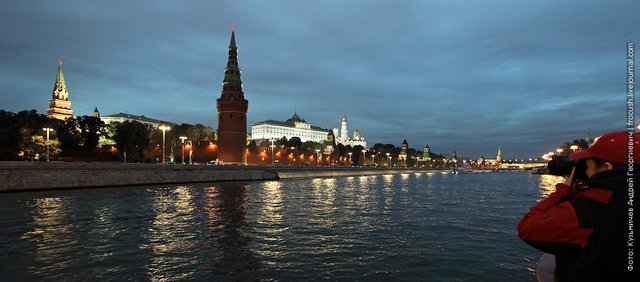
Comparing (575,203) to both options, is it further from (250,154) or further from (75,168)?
(250,154)

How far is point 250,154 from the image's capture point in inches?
4161

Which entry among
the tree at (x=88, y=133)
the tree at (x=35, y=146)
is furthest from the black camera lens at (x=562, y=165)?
the tree at (x=88, y=133)

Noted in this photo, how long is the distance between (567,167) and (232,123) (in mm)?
84528

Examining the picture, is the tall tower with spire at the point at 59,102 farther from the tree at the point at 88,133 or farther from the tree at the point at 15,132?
the tree at the point at 15,132

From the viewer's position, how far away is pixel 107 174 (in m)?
41.7

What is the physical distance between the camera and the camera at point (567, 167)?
313 centimetres

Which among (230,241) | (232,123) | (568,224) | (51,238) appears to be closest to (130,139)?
(232,123)

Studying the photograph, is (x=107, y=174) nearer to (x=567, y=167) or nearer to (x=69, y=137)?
(x=69, y=137)

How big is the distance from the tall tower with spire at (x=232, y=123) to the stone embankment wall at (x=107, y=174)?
18.3 m

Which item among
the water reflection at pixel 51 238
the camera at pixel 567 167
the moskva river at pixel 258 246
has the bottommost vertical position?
the moskva river at pixel 258 246

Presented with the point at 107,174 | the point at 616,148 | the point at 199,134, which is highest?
the point at 199,134

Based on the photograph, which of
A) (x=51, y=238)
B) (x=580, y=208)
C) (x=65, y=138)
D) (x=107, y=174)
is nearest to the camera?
Answer: (x=580, y=208)

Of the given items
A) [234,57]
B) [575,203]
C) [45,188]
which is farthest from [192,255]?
[234,57]

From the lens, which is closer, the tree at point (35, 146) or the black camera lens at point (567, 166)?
the black camera lens at point (567, 166)
